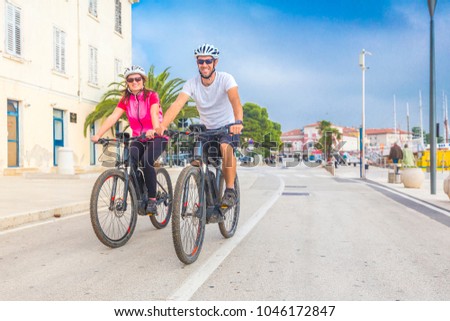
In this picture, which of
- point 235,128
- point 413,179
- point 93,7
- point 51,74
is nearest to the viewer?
point 235,128

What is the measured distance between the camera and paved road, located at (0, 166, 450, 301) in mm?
3393

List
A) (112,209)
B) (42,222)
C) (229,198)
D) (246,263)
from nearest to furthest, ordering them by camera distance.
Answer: (246,263), (112,209), (229,198), (42,222)

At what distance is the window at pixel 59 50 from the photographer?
66.1 feet

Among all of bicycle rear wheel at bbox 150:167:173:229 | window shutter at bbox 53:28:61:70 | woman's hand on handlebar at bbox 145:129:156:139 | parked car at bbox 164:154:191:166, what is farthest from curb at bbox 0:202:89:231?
window shutter at bbox 53:28:61:70

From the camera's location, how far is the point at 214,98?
195 inches

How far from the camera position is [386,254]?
187 inches

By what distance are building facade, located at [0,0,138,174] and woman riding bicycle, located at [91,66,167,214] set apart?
12628 millimetres

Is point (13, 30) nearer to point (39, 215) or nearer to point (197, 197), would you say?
point (39, 215)

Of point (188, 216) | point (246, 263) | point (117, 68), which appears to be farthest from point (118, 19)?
point (246, 263)

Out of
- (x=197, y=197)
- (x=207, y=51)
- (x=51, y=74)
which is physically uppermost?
(x=51, y=74)

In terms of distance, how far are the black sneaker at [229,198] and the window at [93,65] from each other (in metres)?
19.8

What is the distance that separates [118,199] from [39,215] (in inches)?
123
